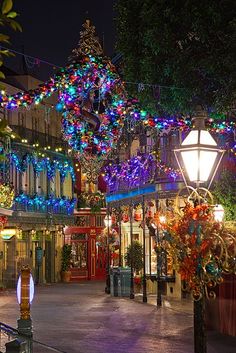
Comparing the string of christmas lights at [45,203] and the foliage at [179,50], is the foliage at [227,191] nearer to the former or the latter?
the foliage at [179,50]

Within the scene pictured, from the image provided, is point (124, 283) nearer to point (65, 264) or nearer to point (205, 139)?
point (65, 264)

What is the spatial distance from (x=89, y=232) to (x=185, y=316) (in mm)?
27544

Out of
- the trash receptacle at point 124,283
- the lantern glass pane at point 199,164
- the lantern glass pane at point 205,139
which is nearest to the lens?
the lantern glass pane at point 199,164

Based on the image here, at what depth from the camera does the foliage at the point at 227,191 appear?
1819 centimetres

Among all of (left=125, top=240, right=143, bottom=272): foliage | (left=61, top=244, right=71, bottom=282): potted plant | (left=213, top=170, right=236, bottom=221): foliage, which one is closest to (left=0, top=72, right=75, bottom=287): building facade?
(left=61, top=244, right=71, bottom=282): potted plant

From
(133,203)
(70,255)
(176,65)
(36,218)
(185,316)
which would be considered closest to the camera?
(176,65)

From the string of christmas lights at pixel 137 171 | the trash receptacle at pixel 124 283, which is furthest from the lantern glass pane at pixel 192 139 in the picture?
the trash receptacle at pixel 124 283

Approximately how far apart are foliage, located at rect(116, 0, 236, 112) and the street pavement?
17.5 feet

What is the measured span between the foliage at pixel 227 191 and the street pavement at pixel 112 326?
3.12 m

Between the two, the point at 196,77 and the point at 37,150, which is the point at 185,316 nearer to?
the point at 196,77

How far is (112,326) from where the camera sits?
60.0ft

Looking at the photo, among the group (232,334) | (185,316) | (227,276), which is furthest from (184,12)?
(185,316)

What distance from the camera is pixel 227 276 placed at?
53.4 ft

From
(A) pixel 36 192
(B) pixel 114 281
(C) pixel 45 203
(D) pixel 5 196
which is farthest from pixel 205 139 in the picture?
(C) pixel 45 203
